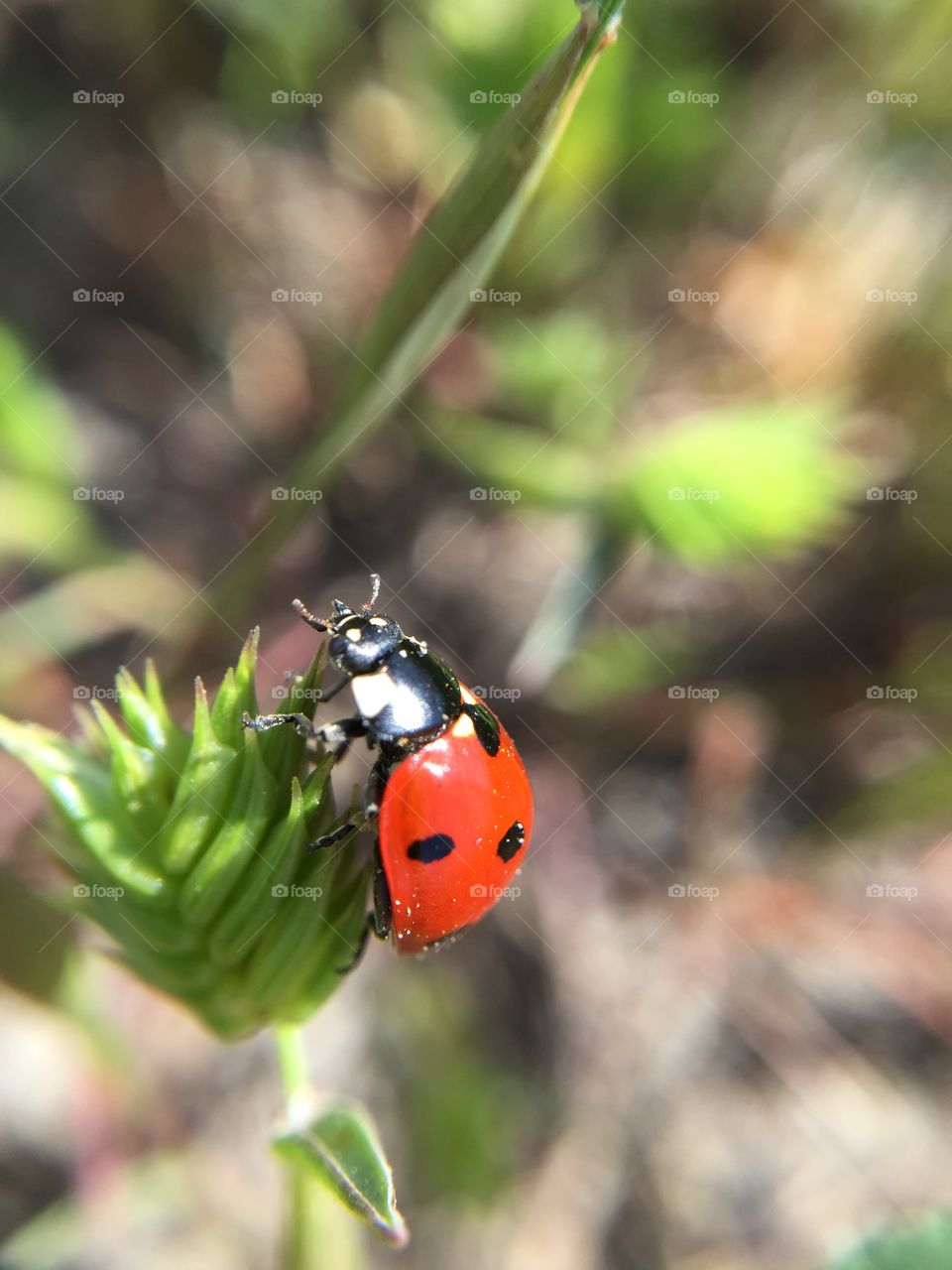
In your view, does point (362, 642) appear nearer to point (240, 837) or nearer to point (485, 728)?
point (485, 728)

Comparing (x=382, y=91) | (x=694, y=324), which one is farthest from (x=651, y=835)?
(x=382, y=91)

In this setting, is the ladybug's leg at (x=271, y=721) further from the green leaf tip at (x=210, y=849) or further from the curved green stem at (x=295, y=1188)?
the curved green stem at (x=295, y=1188)

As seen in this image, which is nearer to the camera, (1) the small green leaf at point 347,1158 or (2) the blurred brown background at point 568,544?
(1) the small green leaf at point 347,1158

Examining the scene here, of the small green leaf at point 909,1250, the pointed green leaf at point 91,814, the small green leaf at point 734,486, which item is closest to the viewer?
the pointed green leaf at point 91,814

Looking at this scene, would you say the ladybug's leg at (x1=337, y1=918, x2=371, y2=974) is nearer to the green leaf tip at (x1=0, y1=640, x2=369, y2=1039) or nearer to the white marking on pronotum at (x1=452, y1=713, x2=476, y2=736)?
the green leaf tip at (x1=0, y1=640, x2=369, y2=1039)

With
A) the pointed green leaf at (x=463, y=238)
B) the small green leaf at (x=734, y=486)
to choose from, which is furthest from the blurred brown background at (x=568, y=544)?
the pointed green leaf at (x=463, y=238)

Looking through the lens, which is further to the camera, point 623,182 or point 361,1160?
point 623,182

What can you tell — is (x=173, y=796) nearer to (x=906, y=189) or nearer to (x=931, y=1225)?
(x=931, y=1225)
